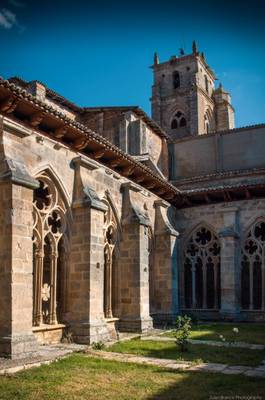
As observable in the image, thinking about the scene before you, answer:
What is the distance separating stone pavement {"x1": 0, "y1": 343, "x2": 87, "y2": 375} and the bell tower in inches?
1096

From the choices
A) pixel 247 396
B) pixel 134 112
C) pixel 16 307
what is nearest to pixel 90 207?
pixel 16 307

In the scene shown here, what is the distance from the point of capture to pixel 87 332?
10477 mm

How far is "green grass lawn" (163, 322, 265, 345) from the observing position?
11.8m

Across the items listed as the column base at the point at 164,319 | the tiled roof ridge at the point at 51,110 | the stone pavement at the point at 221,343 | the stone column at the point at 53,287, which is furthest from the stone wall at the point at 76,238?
the column base at the point at 164,319

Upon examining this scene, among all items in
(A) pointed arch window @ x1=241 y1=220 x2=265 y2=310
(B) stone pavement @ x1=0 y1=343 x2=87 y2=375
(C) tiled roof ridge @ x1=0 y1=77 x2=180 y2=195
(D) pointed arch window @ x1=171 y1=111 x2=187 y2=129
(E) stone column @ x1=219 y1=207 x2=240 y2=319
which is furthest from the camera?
(D) pointed arch window @ x1=171 y1=111 x2=187 y2=129

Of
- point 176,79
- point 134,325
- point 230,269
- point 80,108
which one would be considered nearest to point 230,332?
point 134,325

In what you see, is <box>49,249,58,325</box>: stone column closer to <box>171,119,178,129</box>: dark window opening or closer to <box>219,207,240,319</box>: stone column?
<box>219,207,240,319</box>: stone column

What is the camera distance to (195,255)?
59.1 ft

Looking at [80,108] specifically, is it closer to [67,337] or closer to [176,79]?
[67,337]

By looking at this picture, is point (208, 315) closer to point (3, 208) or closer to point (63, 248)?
point (63, 248)

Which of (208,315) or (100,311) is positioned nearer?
(100,311)

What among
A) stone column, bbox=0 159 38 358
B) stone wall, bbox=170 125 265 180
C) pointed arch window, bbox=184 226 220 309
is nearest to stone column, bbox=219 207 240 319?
pointed arch window, bbox=184 226 220 309

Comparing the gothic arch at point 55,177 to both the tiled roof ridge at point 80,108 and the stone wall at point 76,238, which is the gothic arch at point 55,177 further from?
the tiled roof ridge at point 80,108

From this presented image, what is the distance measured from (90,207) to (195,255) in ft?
26.4
